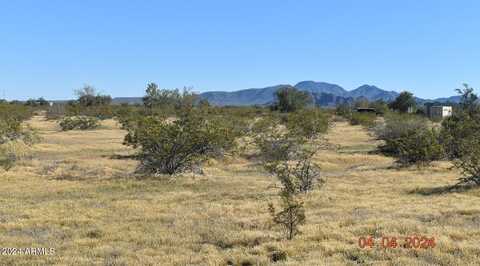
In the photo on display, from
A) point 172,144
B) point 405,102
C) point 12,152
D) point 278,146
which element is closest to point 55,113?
point 12,152

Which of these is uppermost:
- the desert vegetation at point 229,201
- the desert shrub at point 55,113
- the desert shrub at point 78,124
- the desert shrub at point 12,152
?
the desert shrub at point 55,113

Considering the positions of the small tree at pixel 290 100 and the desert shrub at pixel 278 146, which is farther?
the small tree at pixel 290 100

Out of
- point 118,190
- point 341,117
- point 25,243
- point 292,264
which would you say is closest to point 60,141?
point 118,190

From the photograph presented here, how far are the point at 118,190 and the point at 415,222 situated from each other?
950 cm

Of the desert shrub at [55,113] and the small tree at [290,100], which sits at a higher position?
the small tree at [290,100]

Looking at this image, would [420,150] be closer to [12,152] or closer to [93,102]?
[12,152]

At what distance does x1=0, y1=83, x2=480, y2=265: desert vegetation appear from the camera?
9.27 m

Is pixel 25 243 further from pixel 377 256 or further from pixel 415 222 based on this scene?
pixel 415 222

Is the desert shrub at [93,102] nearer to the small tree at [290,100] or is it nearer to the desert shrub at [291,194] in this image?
the small tree at [290,100]

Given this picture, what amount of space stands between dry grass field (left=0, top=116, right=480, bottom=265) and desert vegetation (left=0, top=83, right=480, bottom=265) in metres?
0.04

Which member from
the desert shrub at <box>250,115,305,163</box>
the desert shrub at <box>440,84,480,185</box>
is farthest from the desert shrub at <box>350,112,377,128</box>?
the desert shrub at <box>250,115,305,163</box>

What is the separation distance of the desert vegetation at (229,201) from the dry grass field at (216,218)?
1.4 inches

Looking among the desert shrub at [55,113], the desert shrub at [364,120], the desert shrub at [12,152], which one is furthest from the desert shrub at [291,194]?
the desert shrub at [55,113]

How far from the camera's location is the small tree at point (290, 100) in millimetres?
96250
